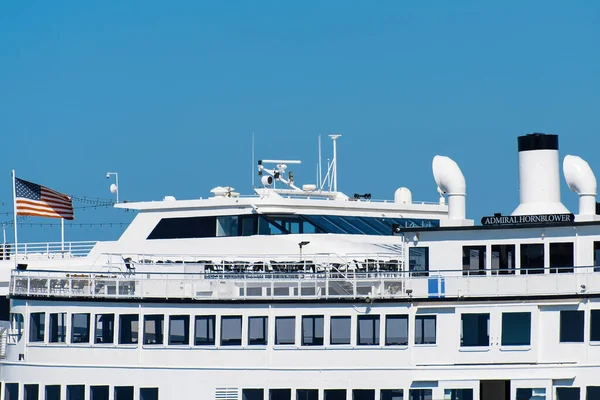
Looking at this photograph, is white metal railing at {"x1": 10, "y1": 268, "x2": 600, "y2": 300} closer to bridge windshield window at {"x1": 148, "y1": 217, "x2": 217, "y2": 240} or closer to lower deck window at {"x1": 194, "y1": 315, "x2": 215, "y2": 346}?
lower deck window at {"x1": 194, "y1": 315, "x2": 215, "y2": 346}

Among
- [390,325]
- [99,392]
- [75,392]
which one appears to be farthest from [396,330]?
[75,392]

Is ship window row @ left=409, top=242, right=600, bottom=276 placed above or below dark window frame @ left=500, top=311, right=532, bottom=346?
above

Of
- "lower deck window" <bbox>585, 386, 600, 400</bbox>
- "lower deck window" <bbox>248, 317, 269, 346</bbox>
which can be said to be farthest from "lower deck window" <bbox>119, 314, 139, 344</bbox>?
"lower deck window" <bbox>585, 386, 600, 400</bbox>

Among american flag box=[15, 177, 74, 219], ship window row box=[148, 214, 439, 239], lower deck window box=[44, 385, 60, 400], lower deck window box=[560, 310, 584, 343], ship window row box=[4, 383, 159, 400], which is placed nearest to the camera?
lower deck window box=[560, 310, 584, 343]

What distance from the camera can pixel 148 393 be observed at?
124 feet

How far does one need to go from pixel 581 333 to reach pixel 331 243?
494 inches

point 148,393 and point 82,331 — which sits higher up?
point 82,331

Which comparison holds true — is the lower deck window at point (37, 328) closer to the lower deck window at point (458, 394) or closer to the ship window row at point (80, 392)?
the ship window row at point (80, 392)

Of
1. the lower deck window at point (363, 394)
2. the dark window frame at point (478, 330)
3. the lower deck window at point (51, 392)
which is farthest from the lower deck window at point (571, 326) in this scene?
the lower deck window at point (51, 392)

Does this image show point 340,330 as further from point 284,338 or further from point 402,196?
point 402,196

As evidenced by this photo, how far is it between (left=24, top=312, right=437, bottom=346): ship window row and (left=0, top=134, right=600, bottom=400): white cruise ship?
1.6 inches

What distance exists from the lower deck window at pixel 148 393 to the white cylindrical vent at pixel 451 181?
10.2m

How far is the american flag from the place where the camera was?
44.6m

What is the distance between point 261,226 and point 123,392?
10670 millimetres
